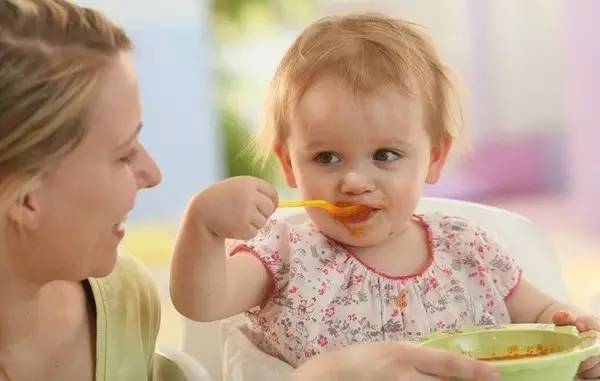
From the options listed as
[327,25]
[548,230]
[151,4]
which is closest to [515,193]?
[548,230]

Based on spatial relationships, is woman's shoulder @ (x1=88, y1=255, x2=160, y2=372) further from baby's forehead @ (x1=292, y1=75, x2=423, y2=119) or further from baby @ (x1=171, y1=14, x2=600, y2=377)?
baby's forehead @ (x1=292, y1=75, x2=423, y2=119)

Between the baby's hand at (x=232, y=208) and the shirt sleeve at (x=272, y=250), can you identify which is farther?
the shirt sleeve at (x=272, y=250)

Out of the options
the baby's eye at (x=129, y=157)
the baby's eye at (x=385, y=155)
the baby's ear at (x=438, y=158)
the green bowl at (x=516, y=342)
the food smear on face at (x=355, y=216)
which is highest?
the baby's eye at (x=129, y=157)

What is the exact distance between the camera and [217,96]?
261 centimetres

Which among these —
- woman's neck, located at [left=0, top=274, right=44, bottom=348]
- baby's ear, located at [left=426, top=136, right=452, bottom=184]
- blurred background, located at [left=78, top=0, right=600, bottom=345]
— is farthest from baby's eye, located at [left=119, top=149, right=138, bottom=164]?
blurred background, located at [left=78, top=0, right=600, bottom=345]

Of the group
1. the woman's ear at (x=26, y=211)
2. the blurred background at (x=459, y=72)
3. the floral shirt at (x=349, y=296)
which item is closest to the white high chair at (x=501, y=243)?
the floral shirt at (x=349, y=296)

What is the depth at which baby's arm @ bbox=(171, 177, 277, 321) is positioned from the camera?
36.3 inches

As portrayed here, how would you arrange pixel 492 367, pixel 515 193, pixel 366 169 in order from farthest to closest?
pixel 515 193, pixel 366 169, pixel 492 367

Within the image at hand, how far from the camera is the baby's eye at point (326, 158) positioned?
1.07 meters

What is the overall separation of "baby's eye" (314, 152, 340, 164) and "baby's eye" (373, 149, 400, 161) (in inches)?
1.6

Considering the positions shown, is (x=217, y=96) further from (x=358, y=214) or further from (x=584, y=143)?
(x=358, y=214)

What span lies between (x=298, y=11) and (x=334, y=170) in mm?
1610

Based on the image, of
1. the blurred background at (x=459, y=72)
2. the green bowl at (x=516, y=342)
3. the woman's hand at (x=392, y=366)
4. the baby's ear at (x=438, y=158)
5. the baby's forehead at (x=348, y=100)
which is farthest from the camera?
the blurred background at (x=459, y=72)

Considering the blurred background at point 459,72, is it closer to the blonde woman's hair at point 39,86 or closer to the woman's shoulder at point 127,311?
the woman's shoulder at point 127,311
